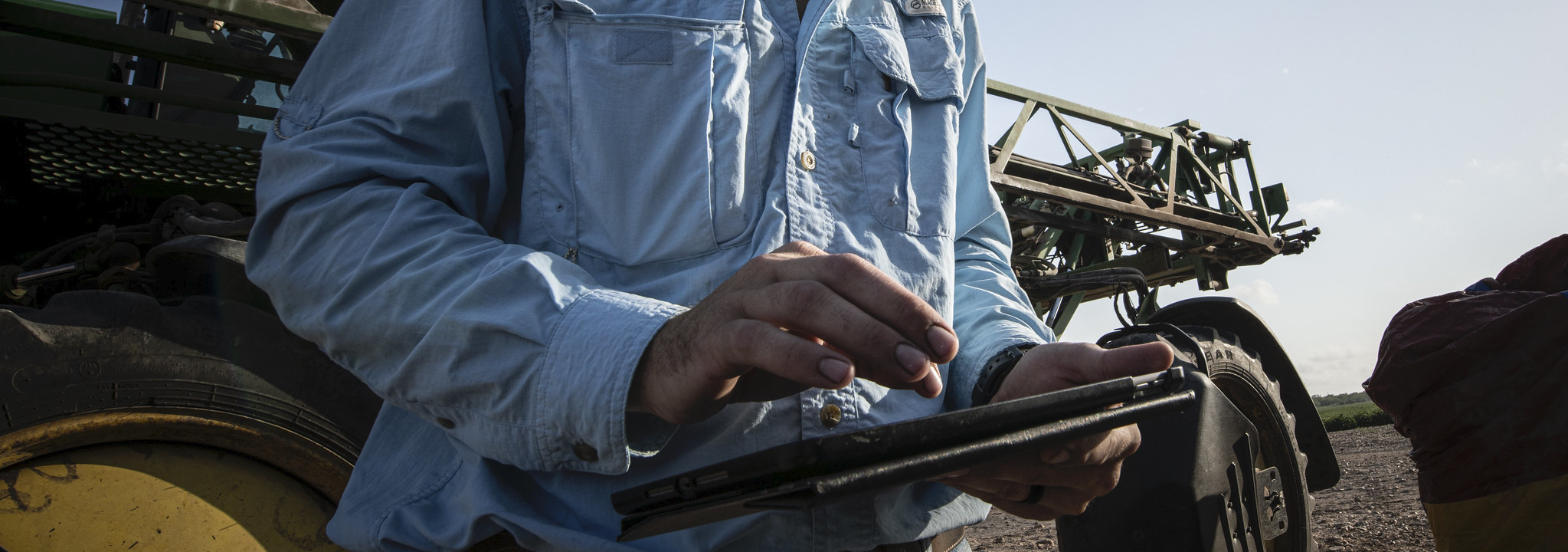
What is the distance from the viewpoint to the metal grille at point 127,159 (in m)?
1.85

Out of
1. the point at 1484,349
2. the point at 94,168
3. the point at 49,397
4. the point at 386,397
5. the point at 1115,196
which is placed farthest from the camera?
the point at 1115,196

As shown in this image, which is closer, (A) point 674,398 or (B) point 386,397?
(A) point 674,398

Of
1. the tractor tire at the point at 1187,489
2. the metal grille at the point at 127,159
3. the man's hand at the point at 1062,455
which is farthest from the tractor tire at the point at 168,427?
the tractor tire at the point at 1187,489

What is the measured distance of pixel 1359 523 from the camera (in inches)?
214

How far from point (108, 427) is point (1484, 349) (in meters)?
4.78

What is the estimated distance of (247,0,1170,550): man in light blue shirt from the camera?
72 cm

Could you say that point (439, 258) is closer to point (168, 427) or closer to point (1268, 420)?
point (168, 427)

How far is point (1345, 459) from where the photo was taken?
9766 millimetres

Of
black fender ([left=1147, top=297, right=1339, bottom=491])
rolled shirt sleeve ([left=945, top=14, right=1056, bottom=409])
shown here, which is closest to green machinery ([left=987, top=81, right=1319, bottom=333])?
black fender ([left=1147, top=297, right=1339, bottom=491])

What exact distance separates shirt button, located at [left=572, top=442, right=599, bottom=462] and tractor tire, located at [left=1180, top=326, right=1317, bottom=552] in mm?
3370

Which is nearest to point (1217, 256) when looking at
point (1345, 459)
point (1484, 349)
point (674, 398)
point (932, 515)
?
point (1484, 349)

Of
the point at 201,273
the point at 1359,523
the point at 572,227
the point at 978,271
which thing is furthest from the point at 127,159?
the point at 1359,523

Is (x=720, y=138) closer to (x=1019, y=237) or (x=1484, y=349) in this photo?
(x=1484, y=349)

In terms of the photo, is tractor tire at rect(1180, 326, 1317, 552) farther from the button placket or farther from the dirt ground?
the button placket
